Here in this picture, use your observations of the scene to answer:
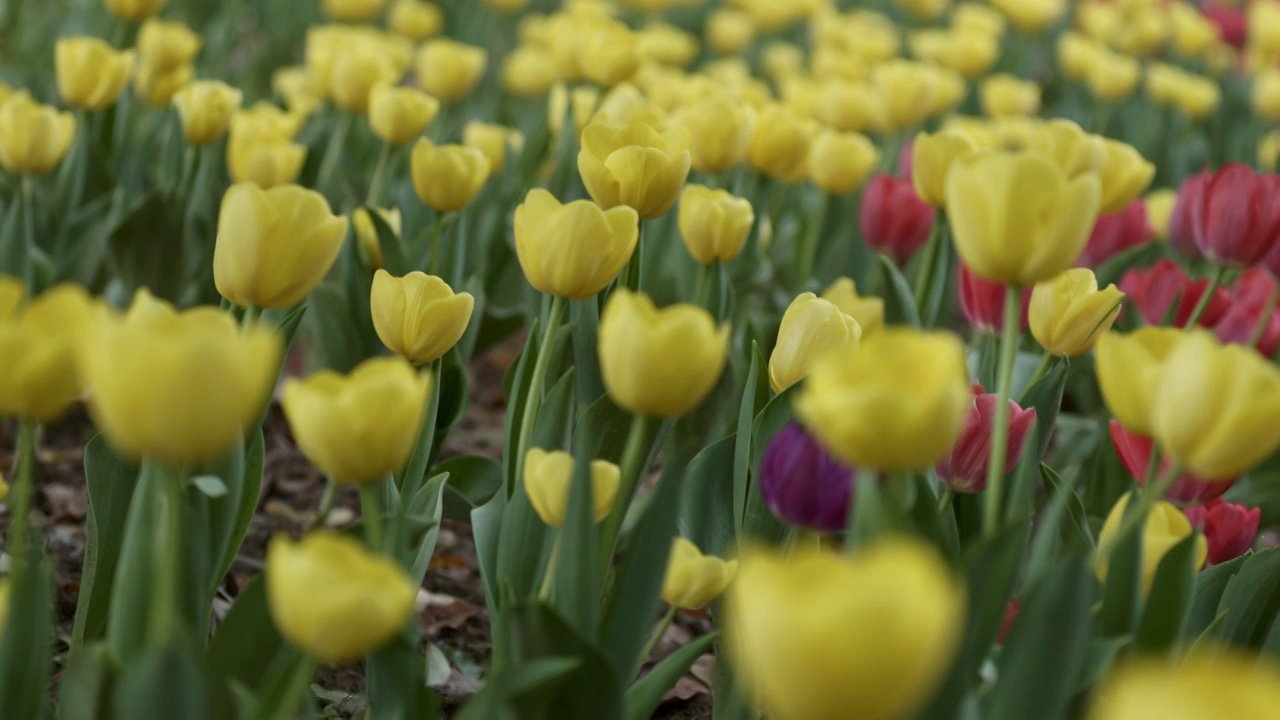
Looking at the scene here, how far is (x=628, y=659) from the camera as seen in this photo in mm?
1140

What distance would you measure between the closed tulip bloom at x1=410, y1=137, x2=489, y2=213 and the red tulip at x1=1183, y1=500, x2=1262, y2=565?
95cm

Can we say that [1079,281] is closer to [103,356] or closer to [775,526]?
[775,526]

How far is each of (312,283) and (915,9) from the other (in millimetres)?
4298

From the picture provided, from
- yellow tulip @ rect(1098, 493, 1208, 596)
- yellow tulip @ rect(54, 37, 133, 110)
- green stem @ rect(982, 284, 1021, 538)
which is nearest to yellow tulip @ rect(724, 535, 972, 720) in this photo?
green stem @ rect(982, 284, 1021, 538)

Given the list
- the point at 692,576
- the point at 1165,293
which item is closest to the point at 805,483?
the point at 692,576

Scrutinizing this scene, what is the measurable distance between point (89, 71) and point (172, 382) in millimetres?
1561

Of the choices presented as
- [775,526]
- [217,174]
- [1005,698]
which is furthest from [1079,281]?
[217,174]

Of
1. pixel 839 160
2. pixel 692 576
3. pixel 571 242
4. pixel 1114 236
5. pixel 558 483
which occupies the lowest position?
pixel 1114 236

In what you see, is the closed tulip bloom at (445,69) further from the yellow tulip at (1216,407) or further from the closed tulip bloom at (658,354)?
the yellow tulip at (1216,407)

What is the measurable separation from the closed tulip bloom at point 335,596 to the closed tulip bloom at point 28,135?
1325 millimetres

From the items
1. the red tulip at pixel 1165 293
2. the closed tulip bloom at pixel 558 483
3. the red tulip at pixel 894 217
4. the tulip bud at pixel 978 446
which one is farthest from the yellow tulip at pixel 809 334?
the red tulip at pixel 894 217

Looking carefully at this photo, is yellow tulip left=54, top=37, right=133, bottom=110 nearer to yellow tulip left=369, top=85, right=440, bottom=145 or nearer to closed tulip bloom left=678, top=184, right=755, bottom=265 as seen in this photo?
yellow tulip left=369, top=85, right=440, bottom=145

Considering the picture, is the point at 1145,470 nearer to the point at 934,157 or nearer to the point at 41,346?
the point at 934,157

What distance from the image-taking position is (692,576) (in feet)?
3.89
